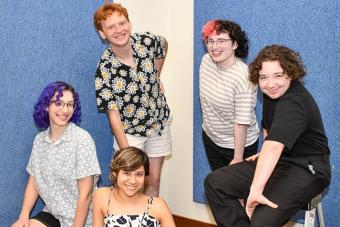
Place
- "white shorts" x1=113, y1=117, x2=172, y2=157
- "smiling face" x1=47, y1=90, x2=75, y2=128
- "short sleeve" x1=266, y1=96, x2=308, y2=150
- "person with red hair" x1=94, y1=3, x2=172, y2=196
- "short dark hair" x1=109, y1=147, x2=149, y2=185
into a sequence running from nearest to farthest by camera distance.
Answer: "short sleeve" x1=266, y1=96, x2=308, y2=150 < "short dark hair" x1=109, y1=147, x2=149, y2=185 < "smiling face" x1=47, y1=90, x2=75, y2=128 < "person with red hair" x1=94, y1=3, x2=172, y2=196 < "white shorts" x1=113, y1=117, x2=172, y2=157

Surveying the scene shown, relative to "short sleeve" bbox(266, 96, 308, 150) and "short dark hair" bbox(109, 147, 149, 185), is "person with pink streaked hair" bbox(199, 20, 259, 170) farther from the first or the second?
"short dark hair" bbox(109, 147, 149, 185)

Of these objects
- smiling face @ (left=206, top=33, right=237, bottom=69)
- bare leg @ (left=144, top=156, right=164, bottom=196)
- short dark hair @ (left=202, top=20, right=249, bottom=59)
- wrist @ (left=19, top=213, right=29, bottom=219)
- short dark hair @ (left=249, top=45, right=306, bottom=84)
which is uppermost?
short dark hair @ (left=202, top=20, right=249, bottom=59)

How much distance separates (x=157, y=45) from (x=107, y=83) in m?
0.40

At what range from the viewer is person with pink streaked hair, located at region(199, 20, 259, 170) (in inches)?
84.2

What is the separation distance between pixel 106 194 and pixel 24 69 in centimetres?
73

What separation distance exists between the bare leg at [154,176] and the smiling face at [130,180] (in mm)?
535

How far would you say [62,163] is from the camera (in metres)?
2.12

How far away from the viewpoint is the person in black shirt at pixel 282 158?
1729 mm

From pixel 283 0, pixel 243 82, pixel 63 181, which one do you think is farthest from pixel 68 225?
pixel 283 0

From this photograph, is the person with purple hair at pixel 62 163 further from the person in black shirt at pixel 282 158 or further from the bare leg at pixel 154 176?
the person in black shirt at pixel 282 158

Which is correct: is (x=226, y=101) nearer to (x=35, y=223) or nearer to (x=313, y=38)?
(x=313, y=38)

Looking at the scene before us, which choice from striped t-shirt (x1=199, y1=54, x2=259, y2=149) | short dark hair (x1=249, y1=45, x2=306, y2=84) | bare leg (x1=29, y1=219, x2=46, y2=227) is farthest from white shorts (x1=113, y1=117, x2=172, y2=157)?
short dark hair (x1=249, y1=45, x2=306, y2=84)

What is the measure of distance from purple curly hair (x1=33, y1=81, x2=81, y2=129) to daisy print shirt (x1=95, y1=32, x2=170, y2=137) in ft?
0.47

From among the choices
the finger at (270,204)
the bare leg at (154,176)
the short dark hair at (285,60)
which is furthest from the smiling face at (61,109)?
the finger at (270,204)
